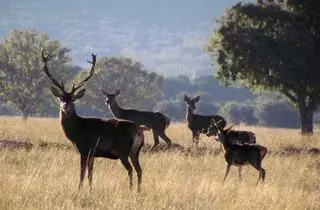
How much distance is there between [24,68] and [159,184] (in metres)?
36.6

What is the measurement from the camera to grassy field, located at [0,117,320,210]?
29.9 ft

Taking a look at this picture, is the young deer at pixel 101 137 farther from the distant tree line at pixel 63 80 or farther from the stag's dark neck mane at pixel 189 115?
the stag's dark neck mane at pixel 189 115

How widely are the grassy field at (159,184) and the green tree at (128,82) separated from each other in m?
47.5

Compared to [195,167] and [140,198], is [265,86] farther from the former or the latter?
[140,198]

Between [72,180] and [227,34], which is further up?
[227,34]

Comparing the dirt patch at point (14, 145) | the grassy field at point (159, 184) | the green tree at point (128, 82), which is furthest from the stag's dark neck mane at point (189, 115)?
the green tree at point (128, 82)

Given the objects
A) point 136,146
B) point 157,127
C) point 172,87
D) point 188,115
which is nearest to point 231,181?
point 136,146

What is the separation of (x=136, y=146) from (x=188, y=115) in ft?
39.6

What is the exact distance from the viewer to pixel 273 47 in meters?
26.8

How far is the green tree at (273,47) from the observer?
26.2 m

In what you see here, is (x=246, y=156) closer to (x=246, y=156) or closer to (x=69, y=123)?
(x=246, y=156)

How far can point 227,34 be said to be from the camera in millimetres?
27375

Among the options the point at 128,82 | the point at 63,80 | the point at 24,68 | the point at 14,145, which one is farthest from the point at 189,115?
the point at 128,82

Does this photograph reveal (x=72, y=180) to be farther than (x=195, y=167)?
No
